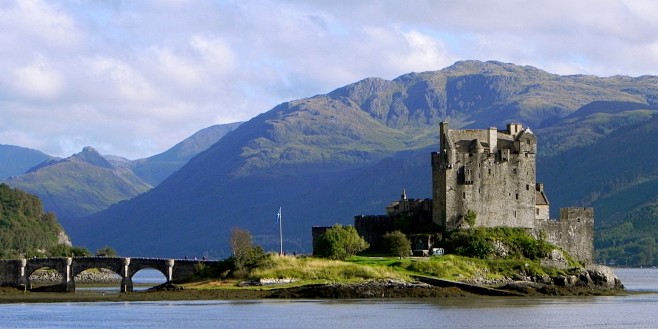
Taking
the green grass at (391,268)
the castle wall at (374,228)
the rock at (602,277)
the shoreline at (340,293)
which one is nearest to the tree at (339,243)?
the green grass at (391,268)

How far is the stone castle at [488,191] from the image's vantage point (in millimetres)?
125375

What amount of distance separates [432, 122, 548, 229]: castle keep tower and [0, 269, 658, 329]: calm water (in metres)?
14.6

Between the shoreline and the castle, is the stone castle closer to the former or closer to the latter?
the castle

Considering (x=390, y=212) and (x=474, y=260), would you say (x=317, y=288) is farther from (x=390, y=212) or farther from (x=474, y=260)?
(x=390, y=212)

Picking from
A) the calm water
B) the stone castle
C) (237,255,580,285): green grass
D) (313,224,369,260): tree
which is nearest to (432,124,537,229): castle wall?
the stone castle

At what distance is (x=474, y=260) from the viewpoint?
12119 cm

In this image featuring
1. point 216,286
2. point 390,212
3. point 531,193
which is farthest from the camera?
point 390,212

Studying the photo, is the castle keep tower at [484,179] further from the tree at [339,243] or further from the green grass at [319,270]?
the green grass at [319,270]

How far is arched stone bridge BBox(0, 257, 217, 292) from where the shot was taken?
135750 millimetres

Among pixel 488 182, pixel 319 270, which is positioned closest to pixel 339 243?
pixel 319 270

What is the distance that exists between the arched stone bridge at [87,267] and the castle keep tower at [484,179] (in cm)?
2428

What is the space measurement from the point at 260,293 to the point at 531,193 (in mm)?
28857

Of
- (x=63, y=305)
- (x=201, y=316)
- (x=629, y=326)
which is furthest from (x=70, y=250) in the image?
(x=629, y=326)

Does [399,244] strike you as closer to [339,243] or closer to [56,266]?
[339,243]
